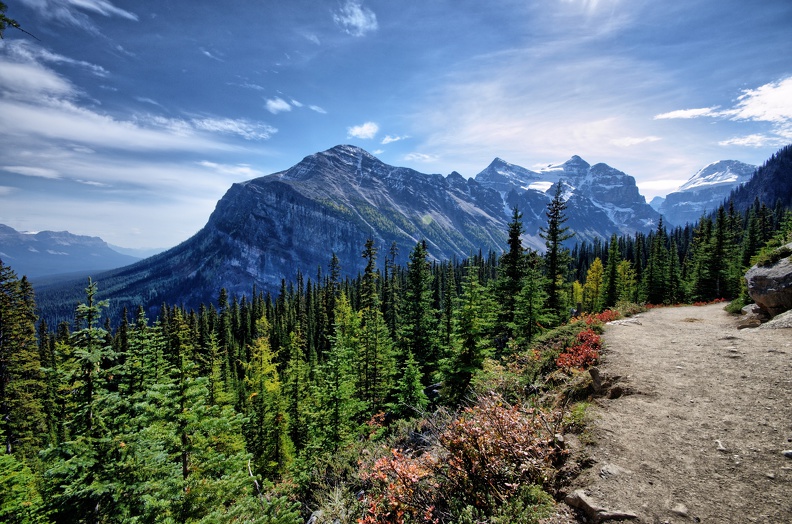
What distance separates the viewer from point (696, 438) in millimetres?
6730

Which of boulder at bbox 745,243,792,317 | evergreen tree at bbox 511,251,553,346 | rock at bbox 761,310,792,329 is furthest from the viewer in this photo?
evergreen tree at bbox 511,251,553,346

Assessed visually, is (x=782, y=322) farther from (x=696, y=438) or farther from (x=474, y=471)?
(x=474, y=471)

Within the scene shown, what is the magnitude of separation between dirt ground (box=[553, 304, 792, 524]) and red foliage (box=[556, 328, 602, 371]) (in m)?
0.62

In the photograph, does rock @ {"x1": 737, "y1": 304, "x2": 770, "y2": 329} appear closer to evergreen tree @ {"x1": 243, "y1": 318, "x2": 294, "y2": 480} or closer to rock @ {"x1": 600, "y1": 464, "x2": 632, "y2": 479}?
rock @ {"x1": 600, "y1": 464, "x2": 632, "y2": 479}

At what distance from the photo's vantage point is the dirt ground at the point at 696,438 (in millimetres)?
5137

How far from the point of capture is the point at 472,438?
6.62 meters

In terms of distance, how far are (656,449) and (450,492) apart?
4.13 meters

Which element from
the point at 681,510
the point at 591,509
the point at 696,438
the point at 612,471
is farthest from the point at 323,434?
the point at 681,510

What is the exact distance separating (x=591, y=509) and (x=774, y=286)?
57.6 feet

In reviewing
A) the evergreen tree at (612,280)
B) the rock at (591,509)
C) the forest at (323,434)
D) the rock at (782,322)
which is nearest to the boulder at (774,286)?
the rock at (782,322)

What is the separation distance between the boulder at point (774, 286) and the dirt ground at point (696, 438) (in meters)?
5.08

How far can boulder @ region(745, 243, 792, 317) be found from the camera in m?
14.9

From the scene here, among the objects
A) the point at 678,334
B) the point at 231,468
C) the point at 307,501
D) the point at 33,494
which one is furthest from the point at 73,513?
the point at 678,334

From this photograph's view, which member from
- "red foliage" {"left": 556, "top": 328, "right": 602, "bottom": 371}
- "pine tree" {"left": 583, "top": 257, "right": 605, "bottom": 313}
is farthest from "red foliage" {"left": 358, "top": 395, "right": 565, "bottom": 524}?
"pine tree" {"left": 583, "top": 257, "right": 605, "bottom": 313}
